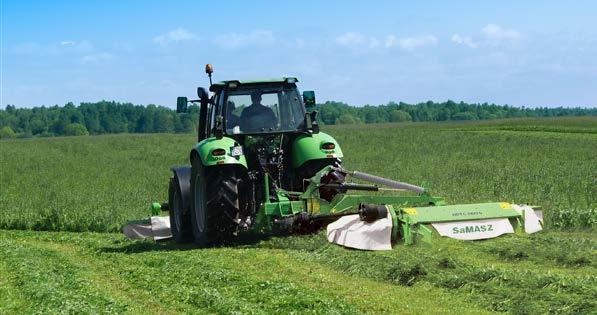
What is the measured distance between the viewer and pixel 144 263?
34.0 ft

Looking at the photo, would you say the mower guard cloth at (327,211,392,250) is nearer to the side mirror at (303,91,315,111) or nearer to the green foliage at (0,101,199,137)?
the side mirror at (303,91,315,111)

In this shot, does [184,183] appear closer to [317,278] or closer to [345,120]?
[317,278]

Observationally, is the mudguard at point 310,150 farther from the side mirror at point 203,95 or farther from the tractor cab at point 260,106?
the side mirror at point 203,95

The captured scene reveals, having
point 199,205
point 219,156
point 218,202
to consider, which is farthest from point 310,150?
point 199,205

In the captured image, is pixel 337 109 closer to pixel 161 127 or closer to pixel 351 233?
pixel 161 127

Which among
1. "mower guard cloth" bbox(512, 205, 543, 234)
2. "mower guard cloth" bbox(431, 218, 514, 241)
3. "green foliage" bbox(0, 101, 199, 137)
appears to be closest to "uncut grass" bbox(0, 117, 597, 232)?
"mower guard cloth" bbox(431, 218, 514, 241)

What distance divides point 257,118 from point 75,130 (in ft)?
338

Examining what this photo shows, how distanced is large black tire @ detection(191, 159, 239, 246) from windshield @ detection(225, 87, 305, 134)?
812 mm

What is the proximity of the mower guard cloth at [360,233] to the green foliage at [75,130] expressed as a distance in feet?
340

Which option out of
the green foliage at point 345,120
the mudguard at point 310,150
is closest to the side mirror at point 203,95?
the mudguard at point 310,150

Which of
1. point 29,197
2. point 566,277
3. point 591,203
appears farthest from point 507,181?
point 566,277

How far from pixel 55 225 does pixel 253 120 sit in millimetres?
5964

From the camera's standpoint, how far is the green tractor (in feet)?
33.9

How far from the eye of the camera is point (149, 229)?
1330 cm
